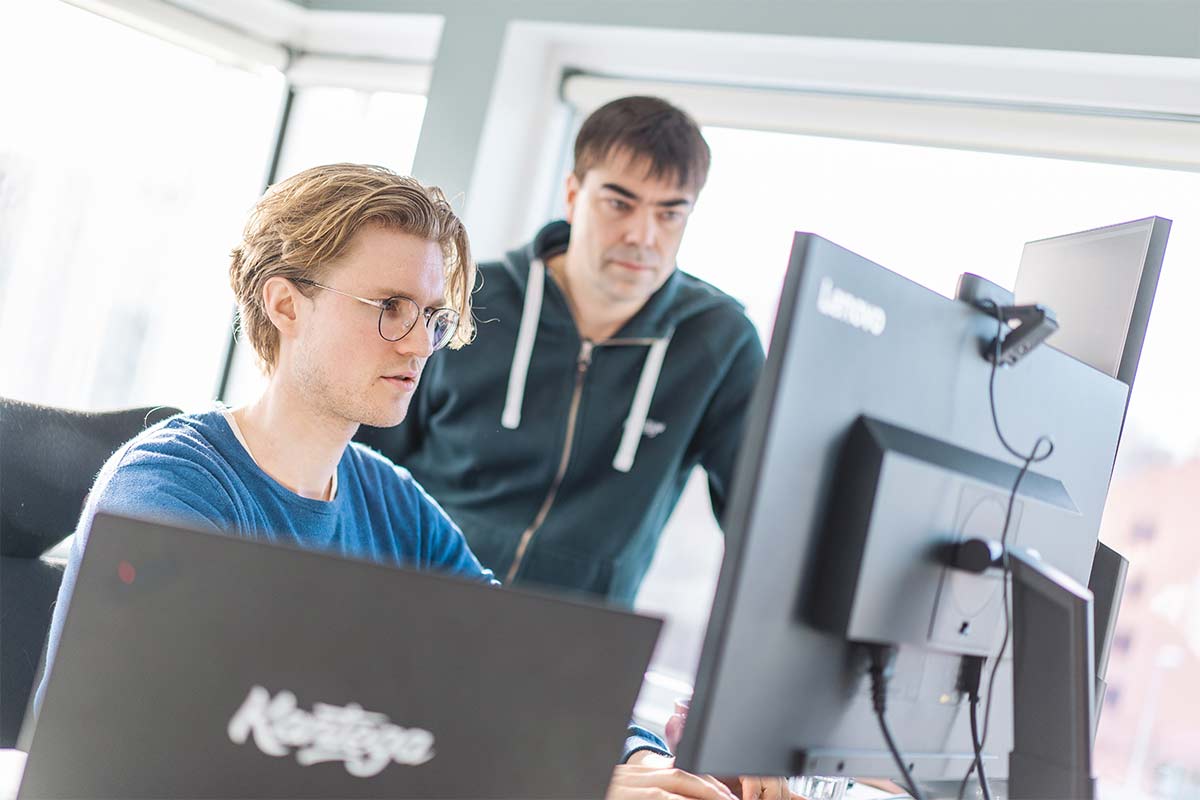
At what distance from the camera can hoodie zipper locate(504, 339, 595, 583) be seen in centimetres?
216

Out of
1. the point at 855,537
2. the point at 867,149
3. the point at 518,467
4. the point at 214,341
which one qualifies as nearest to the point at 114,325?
the point at 214,341

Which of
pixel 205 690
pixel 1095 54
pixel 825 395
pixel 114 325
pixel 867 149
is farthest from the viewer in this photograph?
pixel 114 325

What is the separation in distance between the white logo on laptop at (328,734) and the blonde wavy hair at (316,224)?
0.88 m

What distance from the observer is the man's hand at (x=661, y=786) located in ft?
3.54

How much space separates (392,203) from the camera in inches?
59.6

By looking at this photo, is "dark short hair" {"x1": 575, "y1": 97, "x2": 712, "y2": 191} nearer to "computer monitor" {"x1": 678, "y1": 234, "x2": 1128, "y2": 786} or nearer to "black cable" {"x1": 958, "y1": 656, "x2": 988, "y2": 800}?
"computer monitor" {"x1": 678, "y1": 234, "x2": 1128, "y2": 786}

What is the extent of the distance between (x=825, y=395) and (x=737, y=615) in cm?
18

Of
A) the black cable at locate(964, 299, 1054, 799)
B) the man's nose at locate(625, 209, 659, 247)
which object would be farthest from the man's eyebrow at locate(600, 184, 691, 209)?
the black cable at locate(964, 299, 1054, 799)

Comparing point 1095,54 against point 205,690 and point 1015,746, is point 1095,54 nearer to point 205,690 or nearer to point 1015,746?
point 1015,746

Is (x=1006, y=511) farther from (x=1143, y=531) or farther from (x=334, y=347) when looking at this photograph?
(x=1143, y=531)

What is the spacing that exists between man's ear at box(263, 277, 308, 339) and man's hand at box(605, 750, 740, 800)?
2.52 feet

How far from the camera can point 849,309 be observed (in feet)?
2.77

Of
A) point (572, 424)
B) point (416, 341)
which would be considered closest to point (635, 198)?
point (572, 424)

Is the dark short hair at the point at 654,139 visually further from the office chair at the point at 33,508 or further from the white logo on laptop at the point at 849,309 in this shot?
the white logo on laptop at the point at 849,309
